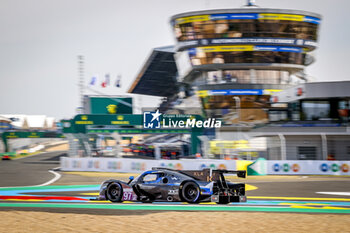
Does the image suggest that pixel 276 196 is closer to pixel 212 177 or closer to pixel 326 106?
pixel 212 177

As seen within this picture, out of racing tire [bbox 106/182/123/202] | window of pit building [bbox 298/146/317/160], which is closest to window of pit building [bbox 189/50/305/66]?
window of pit building [bbox 298/146/317/160]

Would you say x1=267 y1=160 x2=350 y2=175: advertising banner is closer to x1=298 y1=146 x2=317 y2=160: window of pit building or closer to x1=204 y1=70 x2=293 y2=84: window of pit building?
x1=298 y1=146 x2=317 y2=160: window of pit building

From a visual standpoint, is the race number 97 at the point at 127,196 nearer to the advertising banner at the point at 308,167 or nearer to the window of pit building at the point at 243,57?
the advertising banner at the point at 308,167

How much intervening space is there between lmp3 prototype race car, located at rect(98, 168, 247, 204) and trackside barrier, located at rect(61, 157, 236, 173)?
14198 millimetres

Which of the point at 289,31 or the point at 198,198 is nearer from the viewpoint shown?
the point at 198,198

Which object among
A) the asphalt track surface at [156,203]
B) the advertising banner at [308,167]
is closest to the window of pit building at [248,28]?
the advertising banner at [308,167]

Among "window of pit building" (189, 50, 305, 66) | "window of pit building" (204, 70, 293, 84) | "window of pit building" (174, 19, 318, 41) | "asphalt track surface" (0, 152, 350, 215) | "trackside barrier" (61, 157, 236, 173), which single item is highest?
"window of pit building" (174, 19, 318, 41)

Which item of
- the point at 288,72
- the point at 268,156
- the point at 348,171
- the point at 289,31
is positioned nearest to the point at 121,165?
the point at 268,156

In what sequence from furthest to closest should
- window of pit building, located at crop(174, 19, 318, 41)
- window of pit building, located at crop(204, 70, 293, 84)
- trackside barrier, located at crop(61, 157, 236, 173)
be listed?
window of pit building, located at crop(204, 70, 293, 84)
window of pit building, located at crop(174, 19, 318, 41)
trackside barrier, located at crop(61, 157, 236, 173)

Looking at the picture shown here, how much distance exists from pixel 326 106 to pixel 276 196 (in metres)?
26.1

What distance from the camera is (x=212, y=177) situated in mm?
11164

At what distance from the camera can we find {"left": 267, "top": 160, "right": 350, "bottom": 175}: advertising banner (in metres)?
25.7

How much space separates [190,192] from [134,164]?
16634 millimetres

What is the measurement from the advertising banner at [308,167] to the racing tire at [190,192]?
1594 cm
